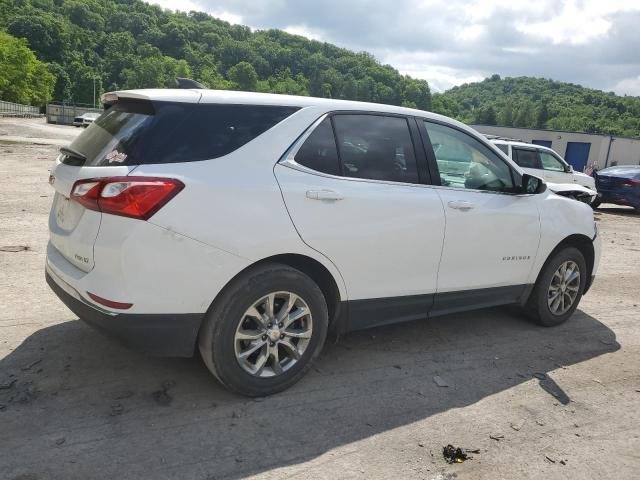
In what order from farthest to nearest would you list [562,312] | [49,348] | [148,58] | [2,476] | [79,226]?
[148,58]
[562,312]
[49,348]
[79,226]
[2,476]

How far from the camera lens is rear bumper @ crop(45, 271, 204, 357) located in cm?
300

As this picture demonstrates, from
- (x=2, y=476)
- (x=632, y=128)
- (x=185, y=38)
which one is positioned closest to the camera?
(x=2, y=476)

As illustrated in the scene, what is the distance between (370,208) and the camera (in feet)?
12.0

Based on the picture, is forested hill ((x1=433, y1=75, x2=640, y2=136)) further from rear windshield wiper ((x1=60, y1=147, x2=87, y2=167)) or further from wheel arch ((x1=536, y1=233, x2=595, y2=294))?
rear windshield wiper ((x1=60, y1=147, x2=87, y2=167))

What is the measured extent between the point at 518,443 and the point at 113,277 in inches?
96.3

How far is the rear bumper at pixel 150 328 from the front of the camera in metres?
3.00

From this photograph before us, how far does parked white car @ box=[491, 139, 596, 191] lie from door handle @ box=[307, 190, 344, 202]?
A: 1077 centimetres

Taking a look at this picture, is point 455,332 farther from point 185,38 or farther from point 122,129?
point 185,38

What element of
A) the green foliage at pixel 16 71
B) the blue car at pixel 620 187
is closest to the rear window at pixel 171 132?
the blue car at pixel 620 187

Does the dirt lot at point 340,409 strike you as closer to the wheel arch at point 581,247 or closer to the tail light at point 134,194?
the wheel arch at point 581,247

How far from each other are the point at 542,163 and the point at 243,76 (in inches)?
3824

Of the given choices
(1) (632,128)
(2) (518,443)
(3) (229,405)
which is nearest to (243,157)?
(3) (229,405)

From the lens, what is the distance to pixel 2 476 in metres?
2.57

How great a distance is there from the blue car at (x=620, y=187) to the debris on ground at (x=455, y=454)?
14.9m
